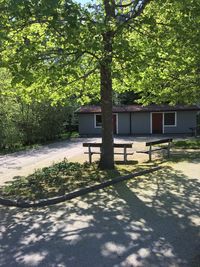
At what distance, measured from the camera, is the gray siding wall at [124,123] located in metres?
32.4

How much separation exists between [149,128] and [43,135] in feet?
36.6

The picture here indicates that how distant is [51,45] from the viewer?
9.84m

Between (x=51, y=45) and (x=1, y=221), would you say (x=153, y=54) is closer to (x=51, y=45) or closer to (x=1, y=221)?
(x=51, y=45)

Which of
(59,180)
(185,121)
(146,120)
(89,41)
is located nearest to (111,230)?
(59,180)

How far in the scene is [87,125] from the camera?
3300 cm

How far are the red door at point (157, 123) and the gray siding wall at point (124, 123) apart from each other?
248cm

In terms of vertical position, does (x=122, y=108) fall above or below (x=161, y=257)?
above

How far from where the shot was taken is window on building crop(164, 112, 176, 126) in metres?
31.8

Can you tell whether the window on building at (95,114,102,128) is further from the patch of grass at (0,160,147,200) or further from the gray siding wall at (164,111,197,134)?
the patch of grass at (0,160,147,200)

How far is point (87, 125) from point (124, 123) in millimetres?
3781

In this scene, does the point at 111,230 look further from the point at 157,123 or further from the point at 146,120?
the point at 157,123

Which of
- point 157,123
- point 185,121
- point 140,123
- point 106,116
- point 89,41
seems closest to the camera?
point 89,41

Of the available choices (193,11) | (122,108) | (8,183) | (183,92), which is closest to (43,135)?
(122,108)

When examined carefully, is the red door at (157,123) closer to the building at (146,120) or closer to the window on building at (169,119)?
the building at (146,120)
